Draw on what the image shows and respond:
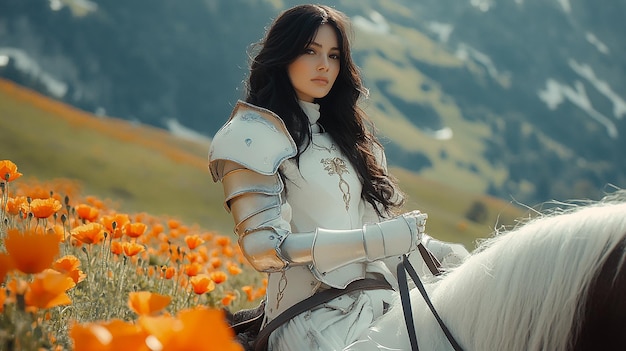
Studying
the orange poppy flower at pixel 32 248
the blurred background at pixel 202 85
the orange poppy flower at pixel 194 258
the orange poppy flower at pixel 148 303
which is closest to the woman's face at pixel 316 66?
the orange poppy flower at pixel 194 258

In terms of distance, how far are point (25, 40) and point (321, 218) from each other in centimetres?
15928

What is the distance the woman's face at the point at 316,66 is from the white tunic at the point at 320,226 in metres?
0.17

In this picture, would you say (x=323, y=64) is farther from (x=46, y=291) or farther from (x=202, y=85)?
(x=202, y=85)

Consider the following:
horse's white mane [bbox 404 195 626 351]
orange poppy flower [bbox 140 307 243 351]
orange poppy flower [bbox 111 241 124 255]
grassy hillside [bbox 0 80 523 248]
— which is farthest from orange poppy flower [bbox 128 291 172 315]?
grassy hillside [bbox 0 80 523 248]

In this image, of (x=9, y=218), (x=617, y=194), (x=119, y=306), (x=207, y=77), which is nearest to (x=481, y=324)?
(x=617, y=194)

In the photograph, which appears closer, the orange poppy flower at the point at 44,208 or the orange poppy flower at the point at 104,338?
the orange poppy flower at the point at 104,338

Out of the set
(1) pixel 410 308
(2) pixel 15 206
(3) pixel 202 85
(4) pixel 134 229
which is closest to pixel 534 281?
(1) pixel 410 308

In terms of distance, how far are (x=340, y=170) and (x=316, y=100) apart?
717mm

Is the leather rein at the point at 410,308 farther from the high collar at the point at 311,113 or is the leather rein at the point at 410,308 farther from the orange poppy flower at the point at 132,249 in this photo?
the orange poppy flower at the point at 132,249

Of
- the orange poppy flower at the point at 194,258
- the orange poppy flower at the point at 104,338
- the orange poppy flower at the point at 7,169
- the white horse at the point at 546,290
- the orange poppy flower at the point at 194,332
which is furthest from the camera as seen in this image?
the orange poppy flower at the point at 194,258

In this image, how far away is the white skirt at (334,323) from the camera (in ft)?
11.9

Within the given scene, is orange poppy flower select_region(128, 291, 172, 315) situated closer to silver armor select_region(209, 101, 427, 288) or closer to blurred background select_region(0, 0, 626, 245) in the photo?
silver armor select_region(209, 101, 427, 288)

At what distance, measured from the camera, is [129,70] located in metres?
164

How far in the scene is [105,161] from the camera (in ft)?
145
